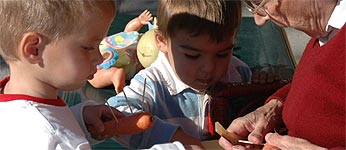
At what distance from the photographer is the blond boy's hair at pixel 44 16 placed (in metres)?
1.17

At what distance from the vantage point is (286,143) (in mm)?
1359

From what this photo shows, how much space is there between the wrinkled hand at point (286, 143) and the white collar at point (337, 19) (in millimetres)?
247

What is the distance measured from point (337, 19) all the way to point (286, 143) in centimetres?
29

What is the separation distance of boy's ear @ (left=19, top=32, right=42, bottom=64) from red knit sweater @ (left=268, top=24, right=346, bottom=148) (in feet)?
1.96

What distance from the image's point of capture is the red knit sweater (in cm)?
128

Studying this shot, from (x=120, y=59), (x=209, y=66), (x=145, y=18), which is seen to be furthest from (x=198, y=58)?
(x=145, y=18)

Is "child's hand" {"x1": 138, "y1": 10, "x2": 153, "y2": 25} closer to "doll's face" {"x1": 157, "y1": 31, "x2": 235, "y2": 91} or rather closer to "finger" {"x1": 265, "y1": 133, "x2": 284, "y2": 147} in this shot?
"doll's face" {"x1": 157, "y1": 31, "x2": 235, "y2": 91}

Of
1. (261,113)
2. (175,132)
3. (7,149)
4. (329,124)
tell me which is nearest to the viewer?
(7,149)

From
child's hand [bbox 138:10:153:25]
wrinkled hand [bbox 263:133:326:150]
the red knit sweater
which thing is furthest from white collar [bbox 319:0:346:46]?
child's hand [bbox 138:10:153:25]

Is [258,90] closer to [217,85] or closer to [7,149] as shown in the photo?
[217,85]

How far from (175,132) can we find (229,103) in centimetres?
36

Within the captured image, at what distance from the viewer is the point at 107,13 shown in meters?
1.22

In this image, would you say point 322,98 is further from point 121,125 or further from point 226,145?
point 121,125

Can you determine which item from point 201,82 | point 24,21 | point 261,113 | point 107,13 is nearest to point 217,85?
point 201,82
